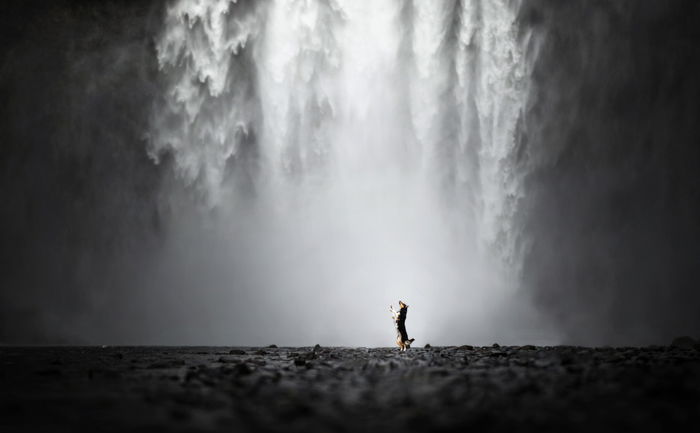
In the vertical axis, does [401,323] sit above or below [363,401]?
above

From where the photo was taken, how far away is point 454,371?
17.1 meters

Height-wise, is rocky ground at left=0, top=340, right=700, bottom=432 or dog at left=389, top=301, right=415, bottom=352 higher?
dog at left=389, top=301, right=415, bottom=352

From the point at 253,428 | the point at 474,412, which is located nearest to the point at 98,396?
the point at 253,428

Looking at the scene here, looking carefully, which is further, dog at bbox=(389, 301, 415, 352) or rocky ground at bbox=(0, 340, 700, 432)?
dog at bbox=(389, 301, 415, 352)

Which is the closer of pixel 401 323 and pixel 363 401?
pixel 363 401

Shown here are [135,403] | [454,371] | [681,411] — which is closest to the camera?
[681,411]

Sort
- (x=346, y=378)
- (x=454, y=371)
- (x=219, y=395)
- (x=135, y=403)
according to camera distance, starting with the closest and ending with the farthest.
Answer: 1. (x=135, y=403)
2. (x=219, y=395)
3. (x=346, y=378)
4. (x=454, y=371)

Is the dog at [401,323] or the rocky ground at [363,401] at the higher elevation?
the dog at [401,323]

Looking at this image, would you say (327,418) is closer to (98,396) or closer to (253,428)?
(253,428)

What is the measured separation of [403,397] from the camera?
1112 cm

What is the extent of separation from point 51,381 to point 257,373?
5689 mm

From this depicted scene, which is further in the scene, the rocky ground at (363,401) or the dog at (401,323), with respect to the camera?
the dog at (401,323)

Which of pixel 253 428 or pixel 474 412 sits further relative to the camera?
pixel 474 412

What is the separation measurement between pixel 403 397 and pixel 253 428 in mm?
4015
